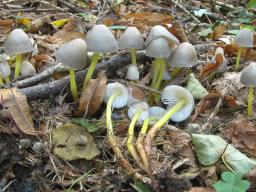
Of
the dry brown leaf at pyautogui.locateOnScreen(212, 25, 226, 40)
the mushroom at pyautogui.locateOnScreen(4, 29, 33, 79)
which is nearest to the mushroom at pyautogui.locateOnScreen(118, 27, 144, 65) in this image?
the mushroom at pyautogui.locateOnScreen(4, 29, 33, 79)

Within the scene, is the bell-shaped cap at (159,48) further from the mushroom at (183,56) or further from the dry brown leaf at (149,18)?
the dry brown leaf at (149,18)

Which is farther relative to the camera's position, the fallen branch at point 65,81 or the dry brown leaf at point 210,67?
the dry brown leaf at point 210,67

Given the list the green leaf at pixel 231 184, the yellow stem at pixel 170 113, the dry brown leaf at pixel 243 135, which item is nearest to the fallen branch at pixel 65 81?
the yellow stem at pixel 170 113

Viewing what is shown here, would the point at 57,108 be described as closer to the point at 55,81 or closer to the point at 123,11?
the point at 55,81

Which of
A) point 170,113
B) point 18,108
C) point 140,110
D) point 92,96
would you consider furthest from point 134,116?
point 18,108

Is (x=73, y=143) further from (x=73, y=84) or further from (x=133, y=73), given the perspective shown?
(x=133, y=73)

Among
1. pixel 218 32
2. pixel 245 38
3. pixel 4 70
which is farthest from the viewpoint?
pixel 218 32

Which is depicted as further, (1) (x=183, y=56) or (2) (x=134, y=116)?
(1) (x=183, y=56)
